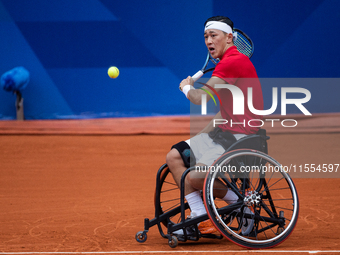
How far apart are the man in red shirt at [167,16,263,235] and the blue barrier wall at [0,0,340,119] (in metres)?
6.68

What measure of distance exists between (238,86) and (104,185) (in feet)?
9.16

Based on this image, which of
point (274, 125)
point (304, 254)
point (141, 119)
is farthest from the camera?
point (141, 119)

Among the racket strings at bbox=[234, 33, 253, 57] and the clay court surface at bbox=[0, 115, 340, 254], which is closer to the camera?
the clay court surface at bbox=[0, 115, 340, 254]

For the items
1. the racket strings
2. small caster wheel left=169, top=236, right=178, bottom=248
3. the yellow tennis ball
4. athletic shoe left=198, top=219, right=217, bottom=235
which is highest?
the yellow tennis ball

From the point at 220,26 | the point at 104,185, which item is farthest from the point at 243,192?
the point at 104,185

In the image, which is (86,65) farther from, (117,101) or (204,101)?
(204,101)

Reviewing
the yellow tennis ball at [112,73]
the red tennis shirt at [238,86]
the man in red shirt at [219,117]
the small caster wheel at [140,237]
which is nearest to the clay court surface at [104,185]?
the small caster wheel at [140,237]

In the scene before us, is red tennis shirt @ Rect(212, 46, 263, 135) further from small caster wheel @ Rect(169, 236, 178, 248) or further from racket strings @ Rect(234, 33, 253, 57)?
small caster wheel @ Rect(169, 236, 178, 248)

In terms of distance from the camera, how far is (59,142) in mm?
7539

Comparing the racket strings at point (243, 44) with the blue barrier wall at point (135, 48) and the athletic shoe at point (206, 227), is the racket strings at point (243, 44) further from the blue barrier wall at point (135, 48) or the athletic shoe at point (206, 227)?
the blue barrier wall at point (135, 48)

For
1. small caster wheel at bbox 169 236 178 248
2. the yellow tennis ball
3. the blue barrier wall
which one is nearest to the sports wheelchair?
small caster wheel at bbox 169 236 178 248

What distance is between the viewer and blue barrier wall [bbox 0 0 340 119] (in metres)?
9.48

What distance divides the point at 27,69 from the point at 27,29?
0.94 meters

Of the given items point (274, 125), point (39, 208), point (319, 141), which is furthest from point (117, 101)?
point (39, 208)
